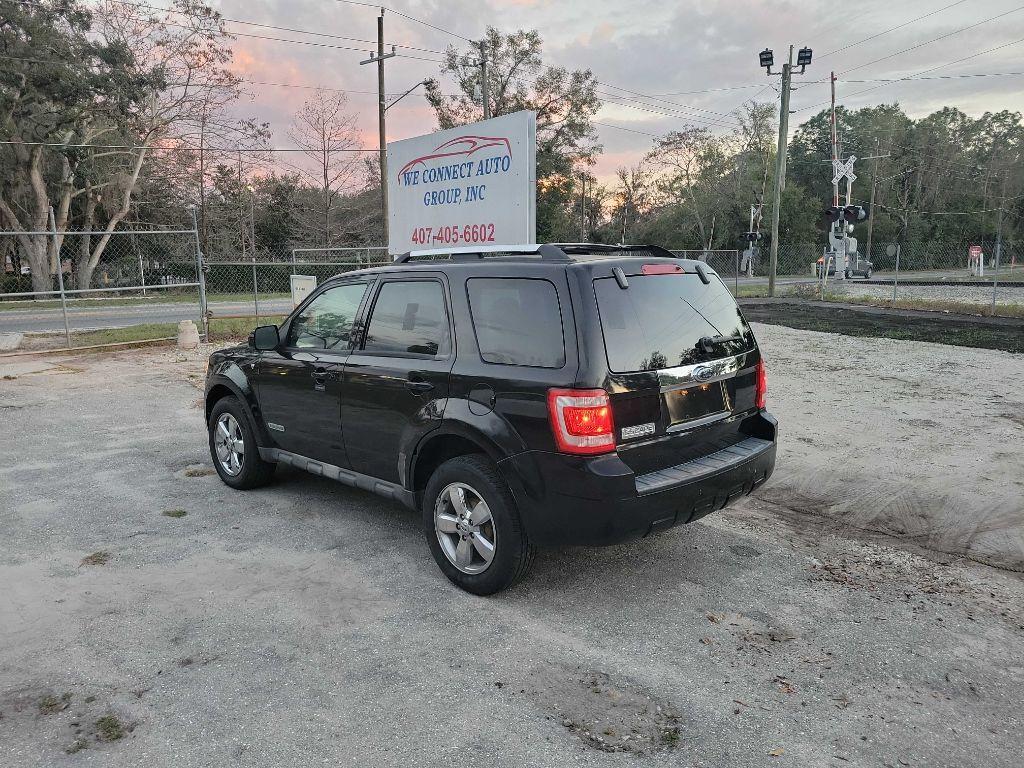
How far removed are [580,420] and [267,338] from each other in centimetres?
280

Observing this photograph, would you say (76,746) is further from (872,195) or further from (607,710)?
(872,195)

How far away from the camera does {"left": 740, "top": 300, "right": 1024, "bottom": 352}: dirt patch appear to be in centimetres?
1339

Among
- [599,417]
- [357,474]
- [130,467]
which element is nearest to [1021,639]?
[599,417]

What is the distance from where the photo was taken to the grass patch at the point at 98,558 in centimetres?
423

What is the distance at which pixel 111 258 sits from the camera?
40719mm

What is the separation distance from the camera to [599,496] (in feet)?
10.7

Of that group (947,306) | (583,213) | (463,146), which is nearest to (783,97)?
(947,306)

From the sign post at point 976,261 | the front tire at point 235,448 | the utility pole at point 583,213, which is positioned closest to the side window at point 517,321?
the front tire at point 235,448

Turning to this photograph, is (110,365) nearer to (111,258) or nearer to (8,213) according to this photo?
(8,213)

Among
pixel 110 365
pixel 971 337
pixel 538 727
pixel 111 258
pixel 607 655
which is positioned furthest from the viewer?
pixel 111 258

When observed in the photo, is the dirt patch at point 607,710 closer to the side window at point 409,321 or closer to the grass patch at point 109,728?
the grass patch at point 109,728

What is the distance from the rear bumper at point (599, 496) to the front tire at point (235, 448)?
8.73ft

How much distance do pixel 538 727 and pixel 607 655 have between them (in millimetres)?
612

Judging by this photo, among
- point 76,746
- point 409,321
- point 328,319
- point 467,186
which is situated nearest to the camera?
point 76,746
